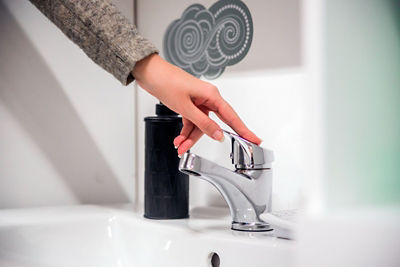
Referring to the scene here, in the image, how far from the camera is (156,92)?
0.59 meters

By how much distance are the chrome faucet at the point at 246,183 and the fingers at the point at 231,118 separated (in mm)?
19

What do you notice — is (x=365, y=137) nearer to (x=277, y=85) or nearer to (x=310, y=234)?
(x=310, y=234)

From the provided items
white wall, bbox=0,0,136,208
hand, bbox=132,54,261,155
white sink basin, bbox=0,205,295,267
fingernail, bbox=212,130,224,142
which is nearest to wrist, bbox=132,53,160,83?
hand, bbox=132,54,261,155

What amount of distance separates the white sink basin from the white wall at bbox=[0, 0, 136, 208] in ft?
0.20

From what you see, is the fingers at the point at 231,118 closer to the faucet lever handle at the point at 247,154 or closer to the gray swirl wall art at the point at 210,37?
the faucet lever handle at the point at 247,154

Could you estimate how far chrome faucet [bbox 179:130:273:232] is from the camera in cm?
61

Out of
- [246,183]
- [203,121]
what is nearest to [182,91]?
[203,121]

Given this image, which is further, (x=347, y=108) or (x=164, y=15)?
(x=164, y=15)

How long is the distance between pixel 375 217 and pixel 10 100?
2.29 feet

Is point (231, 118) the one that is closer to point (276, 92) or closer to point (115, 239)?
point (276, 92)

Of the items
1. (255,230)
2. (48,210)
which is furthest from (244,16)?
(48,210)

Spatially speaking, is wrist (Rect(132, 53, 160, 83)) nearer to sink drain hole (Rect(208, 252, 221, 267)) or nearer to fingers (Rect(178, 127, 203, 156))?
fingers (Rect(178, 127, 203, 156))

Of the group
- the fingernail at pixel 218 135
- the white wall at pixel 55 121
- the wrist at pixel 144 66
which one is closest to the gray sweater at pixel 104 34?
the wrist at pixel 144 66

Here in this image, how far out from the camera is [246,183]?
2.03 feet
